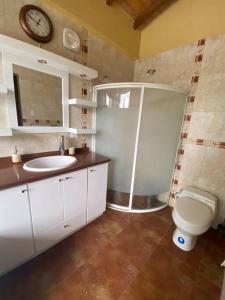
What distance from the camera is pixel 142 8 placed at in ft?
6.47

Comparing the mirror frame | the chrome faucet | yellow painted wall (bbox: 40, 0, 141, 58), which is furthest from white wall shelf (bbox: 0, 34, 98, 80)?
the chrome faucet

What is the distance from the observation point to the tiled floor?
106cm

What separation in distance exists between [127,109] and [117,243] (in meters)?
1.50

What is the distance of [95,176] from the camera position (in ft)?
5.13

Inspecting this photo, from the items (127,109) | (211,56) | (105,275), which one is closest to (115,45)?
(127,109)

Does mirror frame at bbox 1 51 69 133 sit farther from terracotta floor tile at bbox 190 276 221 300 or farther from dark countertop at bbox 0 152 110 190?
terracotta floor tile at bbox 190 276 221 300

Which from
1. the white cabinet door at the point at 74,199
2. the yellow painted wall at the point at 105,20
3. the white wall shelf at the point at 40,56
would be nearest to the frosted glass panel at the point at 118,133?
the white wall shelf at the point at 40,56

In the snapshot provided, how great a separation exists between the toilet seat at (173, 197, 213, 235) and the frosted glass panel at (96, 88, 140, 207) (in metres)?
0.71

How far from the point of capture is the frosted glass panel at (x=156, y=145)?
5.70 feet

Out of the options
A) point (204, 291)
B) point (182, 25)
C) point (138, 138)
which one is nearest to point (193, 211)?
point (204, 291)

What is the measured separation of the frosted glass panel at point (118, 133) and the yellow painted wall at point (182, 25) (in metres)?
0.99

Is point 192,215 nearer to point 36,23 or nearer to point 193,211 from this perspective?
point 193,211

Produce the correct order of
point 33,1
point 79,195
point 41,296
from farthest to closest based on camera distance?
point 79,195 < point 33,1 < point 41,296

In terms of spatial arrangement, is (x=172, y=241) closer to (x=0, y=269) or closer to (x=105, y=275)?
(x=105, y=275)
